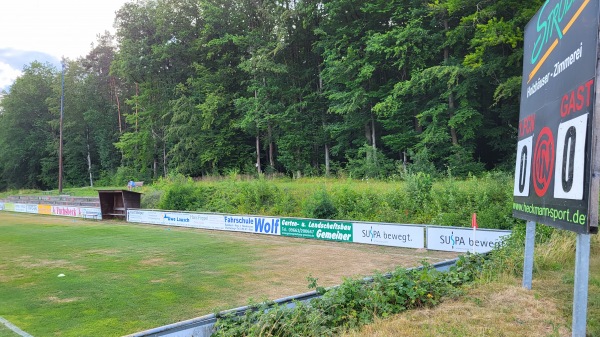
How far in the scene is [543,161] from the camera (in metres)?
5.23

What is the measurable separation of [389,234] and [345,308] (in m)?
11.6

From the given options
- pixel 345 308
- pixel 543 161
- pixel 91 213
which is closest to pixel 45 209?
pixel 91 213

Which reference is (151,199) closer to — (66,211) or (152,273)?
(66,211)

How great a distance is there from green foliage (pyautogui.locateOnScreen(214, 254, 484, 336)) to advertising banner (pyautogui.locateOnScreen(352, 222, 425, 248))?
9.59m

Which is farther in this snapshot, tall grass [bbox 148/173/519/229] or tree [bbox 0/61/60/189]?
tree [bbox 0/61/60/189]

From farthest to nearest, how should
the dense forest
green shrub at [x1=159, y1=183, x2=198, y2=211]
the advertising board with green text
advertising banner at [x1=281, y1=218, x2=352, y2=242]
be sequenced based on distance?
green shrub at [x1=159, y1=183, x2=198, y2=211]
the dense forest
advertising banner at [x1=281, y1=218, x2=352, y2=242]
the advertising board with green text

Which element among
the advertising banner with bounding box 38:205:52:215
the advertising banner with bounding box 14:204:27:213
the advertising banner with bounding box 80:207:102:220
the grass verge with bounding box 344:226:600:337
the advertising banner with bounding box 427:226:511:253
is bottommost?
the advertising banner with bounding box 14:204:27:213

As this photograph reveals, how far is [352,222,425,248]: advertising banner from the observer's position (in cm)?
1658

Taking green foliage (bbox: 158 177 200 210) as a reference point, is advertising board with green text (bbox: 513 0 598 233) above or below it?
Result: above

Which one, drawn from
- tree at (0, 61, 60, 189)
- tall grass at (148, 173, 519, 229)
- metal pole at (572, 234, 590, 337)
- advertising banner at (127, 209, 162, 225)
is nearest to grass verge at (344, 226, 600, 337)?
metal pole at (572, 234, 590, 337)

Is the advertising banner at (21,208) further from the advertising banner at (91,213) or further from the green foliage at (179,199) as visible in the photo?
the green foliage at (179,199)

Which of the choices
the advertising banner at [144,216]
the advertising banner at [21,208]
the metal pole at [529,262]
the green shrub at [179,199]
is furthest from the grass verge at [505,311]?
the advertising banner at [21,208]

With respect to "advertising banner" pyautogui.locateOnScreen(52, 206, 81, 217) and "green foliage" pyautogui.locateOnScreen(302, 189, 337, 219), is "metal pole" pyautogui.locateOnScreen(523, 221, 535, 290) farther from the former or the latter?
"advertising banner" pyautogui.locateOnScreen(52, 206, 81, 217)

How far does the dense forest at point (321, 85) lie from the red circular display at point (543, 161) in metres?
15.1
